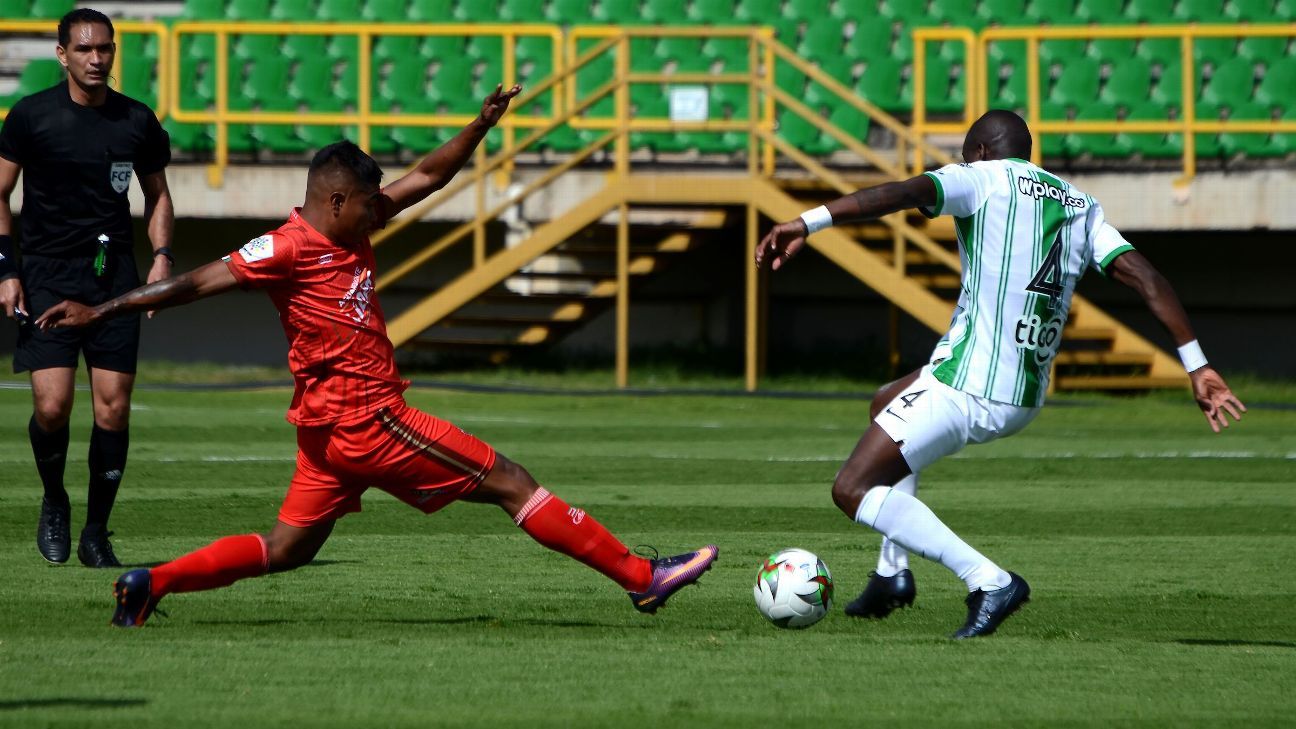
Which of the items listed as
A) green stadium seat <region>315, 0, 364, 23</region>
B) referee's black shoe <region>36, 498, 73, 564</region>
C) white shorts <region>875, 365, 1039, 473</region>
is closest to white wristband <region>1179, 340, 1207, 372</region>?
white shorts <region>875, 365, 1039, 473</region>

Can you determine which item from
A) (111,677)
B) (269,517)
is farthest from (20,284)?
(111,677)

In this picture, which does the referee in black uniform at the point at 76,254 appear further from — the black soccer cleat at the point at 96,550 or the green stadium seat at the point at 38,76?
the green stadium seat at the point at 38,76

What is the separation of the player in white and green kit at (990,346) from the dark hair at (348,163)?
1.45 meters

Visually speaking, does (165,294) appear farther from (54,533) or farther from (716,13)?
(716,13)

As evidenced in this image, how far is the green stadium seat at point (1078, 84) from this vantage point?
16.3 meters

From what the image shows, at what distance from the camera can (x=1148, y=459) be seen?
35.5 feet

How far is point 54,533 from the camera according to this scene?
6.86 metres

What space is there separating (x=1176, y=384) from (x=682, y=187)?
14.5ft

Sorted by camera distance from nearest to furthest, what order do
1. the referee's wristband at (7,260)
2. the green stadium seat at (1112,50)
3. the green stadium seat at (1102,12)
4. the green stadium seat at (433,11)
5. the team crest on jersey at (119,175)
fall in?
the referee's wristband at (7,260)
the team crest on jersey at (119,175)
the green stadium seat at (1112,50)
the green stadium seat at (1102,12)
the green stadium seat at (433,11)

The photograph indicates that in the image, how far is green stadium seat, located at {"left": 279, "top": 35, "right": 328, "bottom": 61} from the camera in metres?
17.9

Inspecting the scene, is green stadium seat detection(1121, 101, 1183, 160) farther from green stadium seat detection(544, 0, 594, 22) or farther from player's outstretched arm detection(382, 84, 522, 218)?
player's outstretched arm detection(382, 84, 522, 218)

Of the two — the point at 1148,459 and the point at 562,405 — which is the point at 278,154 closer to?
the point at 562,405

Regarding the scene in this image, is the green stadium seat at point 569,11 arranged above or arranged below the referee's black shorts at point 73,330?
above

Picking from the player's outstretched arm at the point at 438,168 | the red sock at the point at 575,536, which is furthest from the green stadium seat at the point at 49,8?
the red sock at the point at 575,536
